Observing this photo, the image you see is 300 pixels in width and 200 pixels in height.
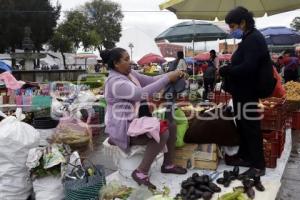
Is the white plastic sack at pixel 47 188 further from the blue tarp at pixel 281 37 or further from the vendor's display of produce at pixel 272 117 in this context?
the blue tarp at pixel 281 37

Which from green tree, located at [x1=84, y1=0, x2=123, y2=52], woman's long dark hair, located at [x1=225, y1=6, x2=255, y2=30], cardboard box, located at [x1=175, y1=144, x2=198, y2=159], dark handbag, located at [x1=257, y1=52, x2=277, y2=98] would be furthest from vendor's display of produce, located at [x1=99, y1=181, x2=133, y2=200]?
green tree, located at [x1=84, y1=0, x2=123, y2=52]

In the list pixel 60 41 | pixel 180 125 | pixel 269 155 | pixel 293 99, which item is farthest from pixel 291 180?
pixel 60 41

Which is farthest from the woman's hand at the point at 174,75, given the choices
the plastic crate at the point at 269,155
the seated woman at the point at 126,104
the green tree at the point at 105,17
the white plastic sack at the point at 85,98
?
the green tree at the point at 105,17

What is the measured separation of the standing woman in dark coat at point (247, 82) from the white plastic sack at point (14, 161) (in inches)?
93.7

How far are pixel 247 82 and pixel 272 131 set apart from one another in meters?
1.13

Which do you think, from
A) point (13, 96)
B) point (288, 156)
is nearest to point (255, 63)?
point (288, 156)

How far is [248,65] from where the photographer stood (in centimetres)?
407

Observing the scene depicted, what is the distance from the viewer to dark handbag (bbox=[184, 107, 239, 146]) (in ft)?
15.0

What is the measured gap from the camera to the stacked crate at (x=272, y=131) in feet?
15.4

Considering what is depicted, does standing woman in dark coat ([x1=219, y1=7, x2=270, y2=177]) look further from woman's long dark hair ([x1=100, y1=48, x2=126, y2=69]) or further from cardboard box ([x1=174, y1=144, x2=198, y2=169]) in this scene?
woman's long dark hair ([x1=100, y1=48, x2=126, y2=69])

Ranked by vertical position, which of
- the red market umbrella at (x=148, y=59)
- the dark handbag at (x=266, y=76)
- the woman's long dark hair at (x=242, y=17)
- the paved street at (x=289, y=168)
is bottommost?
the paved street at (x=289, y=168)

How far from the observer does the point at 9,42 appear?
42281 millimetres

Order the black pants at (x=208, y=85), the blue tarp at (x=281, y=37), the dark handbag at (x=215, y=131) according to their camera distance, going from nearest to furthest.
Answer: the dark handbag at (x=215, y=131), the black pants at (x=208, y=85), the blue tarp at (x=281, y=37)

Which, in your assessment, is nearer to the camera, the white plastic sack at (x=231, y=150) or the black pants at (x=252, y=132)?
the black pants at (x=252, y=132)
